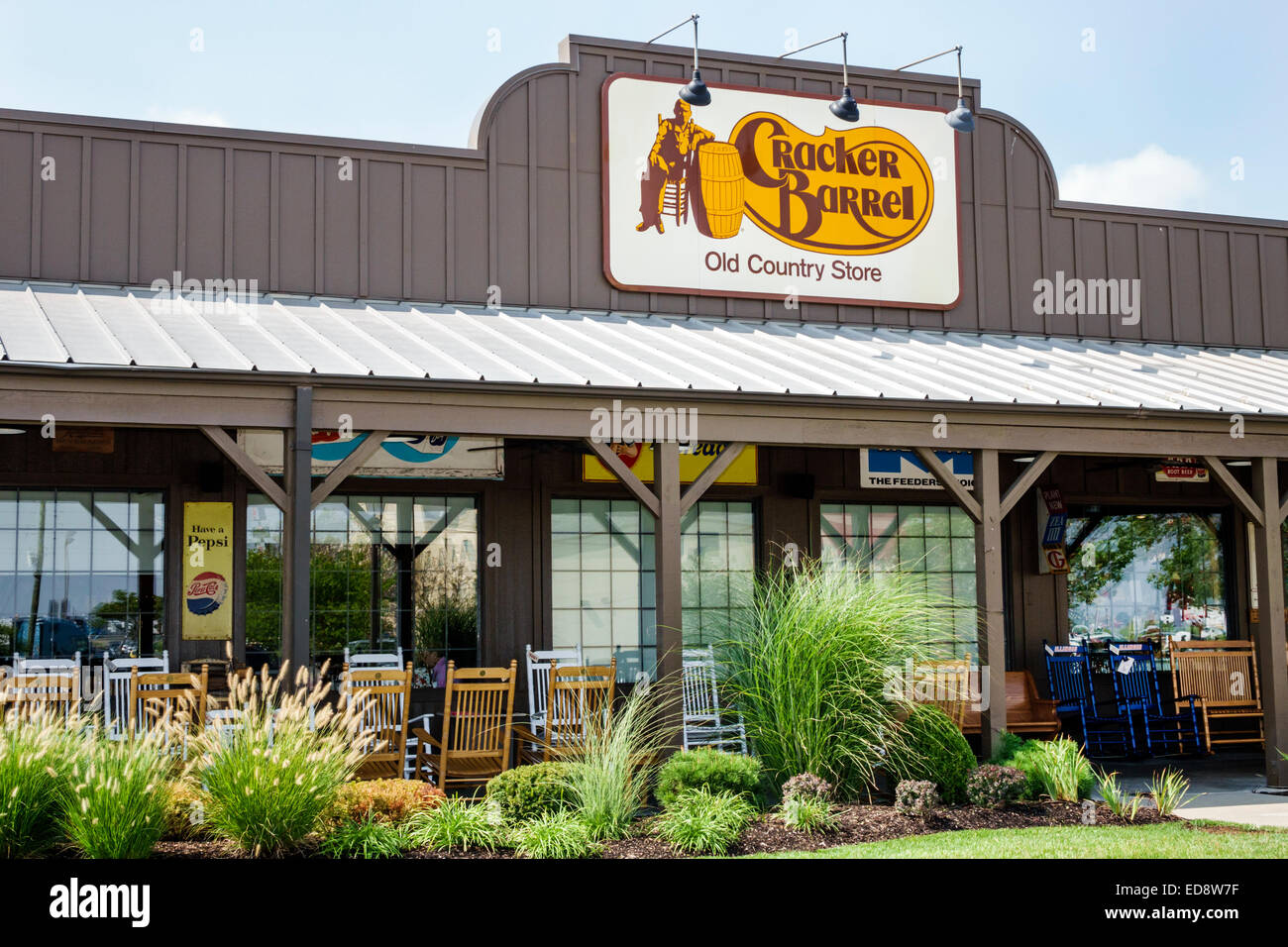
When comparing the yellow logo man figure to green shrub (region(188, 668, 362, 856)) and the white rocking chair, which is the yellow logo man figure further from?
green shrub (region(188, 668, 362, 856))

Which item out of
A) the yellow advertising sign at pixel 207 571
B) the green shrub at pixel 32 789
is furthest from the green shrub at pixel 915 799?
the yellow advertising sign at pixel 207 571

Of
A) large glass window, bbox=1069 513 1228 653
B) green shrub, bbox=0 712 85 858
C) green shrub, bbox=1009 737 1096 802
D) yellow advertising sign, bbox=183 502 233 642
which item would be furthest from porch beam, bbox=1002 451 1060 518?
green shrub, bbox=0 712 85 858

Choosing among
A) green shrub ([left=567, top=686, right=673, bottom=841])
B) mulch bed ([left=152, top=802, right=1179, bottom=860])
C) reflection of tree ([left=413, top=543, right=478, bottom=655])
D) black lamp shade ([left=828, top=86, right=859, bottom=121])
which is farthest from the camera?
black lamp shade ([left=828, top=86, right=859, bottom=121])

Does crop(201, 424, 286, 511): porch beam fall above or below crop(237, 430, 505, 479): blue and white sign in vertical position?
below

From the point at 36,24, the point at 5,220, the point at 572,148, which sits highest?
the point at 36,24

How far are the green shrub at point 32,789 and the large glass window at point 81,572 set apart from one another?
13.7 ft

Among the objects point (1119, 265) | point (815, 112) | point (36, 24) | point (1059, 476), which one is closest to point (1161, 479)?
point (1059, 476)

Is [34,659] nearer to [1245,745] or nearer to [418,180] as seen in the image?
[418,180]

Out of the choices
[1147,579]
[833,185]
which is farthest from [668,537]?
[1147,579]

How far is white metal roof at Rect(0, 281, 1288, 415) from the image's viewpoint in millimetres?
8781

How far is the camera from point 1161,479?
13234 mm

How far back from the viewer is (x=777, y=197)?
12.5 metres

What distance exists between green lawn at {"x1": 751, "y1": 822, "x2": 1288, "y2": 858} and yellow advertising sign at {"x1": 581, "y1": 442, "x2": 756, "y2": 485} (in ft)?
14.6

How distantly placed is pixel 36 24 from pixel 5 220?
3.11 metres
